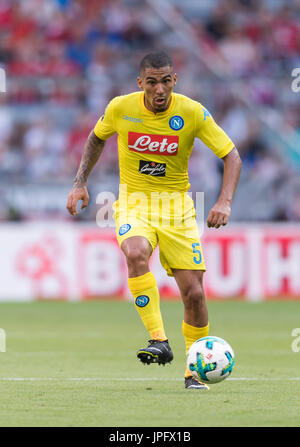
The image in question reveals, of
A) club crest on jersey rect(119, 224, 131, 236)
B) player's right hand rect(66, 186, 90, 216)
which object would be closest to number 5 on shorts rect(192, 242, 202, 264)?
club crest on jersey rect(119, 224, 131, 236)

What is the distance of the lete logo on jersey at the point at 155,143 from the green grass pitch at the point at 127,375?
5.55ft

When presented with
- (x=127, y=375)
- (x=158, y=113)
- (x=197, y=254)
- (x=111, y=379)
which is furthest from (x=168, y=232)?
(x=127, y=375)

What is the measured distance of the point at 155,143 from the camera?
7.38 meters

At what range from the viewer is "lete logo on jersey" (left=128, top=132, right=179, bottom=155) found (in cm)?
736

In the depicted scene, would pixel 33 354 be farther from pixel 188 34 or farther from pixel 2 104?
pixel 188 34

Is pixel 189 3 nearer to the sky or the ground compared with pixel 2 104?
nearer to the sky

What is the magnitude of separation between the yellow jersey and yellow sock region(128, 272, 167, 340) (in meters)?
0.73

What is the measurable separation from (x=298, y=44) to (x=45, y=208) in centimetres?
671

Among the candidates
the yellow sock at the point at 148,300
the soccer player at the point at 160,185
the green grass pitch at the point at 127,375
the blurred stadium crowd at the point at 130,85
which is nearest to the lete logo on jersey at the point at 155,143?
the soccer player at the point at 160,185

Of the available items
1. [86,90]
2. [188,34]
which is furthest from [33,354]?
[188,34]

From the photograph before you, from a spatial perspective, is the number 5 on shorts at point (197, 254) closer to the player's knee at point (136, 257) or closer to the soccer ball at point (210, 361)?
the player's knee at point (136, 257)

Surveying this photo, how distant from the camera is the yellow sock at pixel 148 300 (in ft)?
23.3

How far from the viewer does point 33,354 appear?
949 centimetres

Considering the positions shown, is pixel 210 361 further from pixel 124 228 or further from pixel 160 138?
pixel 160 138
